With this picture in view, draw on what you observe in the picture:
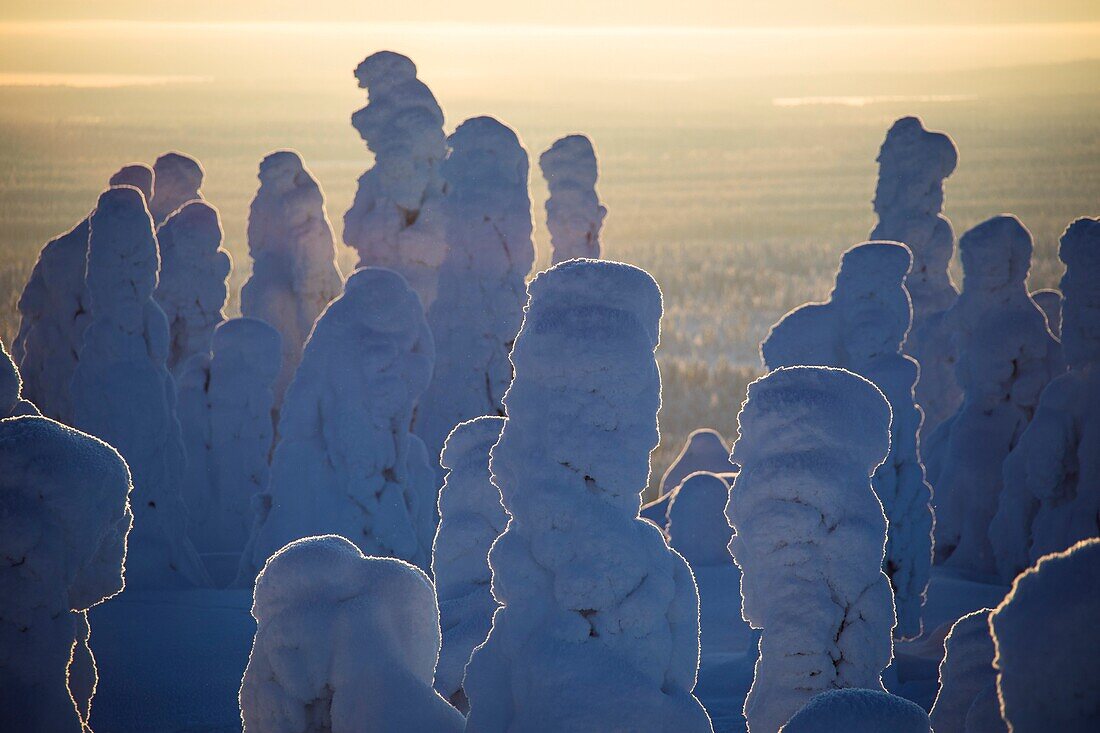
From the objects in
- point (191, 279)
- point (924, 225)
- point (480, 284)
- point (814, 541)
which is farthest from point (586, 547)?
point (924, 225)

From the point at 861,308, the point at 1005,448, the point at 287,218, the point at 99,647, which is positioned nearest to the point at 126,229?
the point at 99,647

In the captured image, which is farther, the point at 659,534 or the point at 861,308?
the point at 861,308

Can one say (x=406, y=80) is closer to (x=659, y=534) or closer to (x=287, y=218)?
(x=287, y=218)

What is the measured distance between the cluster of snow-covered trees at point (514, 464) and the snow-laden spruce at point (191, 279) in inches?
2.0

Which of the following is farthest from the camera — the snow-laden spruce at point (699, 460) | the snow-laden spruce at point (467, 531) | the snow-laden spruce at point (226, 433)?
the snow-laden spruce at point (699, 460)

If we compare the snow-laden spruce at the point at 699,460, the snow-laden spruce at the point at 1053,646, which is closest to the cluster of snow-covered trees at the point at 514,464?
the snow-laden spruce at the point at 1053,646

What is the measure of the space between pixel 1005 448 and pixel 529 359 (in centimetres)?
1179

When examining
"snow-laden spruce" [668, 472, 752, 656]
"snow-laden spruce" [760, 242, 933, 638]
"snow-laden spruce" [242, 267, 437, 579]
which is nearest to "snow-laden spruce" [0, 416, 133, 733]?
"snow-laden spruce" [242, 267, 437, 579]

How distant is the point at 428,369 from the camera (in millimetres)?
13945

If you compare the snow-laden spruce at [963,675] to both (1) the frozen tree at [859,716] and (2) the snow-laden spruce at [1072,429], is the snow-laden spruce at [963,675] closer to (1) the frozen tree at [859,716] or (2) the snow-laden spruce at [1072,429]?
(1) the frozen tree at [859,716]

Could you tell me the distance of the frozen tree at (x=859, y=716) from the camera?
670 centimetres

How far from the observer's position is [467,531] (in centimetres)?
1112

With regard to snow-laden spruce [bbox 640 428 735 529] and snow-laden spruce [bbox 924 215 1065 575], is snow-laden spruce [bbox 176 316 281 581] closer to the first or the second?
snow-laden spruce [bbox 640 428 735 529]

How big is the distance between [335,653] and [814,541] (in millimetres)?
3120
